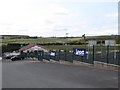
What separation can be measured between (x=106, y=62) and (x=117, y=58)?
3.35 feet

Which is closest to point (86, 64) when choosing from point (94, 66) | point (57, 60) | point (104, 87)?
point (94, 66)

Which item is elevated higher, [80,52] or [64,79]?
[80,52]

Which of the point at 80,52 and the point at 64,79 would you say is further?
the point at 80,52

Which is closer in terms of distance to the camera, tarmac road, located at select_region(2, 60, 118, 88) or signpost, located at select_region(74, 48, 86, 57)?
tarmac road, located at select_region(2, 60, 118, 88)

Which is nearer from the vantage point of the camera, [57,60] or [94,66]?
[94,66]

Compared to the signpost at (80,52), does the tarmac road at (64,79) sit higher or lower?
lower

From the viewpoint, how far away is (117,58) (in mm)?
26516

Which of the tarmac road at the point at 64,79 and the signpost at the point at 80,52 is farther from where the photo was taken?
the signpost at the point at 80,52

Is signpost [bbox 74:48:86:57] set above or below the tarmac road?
above

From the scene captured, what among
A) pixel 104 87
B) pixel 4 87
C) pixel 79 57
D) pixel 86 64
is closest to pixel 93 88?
pixel 104 87

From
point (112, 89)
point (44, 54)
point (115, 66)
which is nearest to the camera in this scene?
point (112, 89)

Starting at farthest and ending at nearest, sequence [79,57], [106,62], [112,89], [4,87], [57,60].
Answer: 1. [57,60]
2. [79,57]
3. [106,62]
4. [4,87]
5. [112,89]

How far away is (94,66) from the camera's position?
2838cm

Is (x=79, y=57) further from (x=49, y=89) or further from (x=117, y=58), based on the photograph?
(x=49, y=89)
